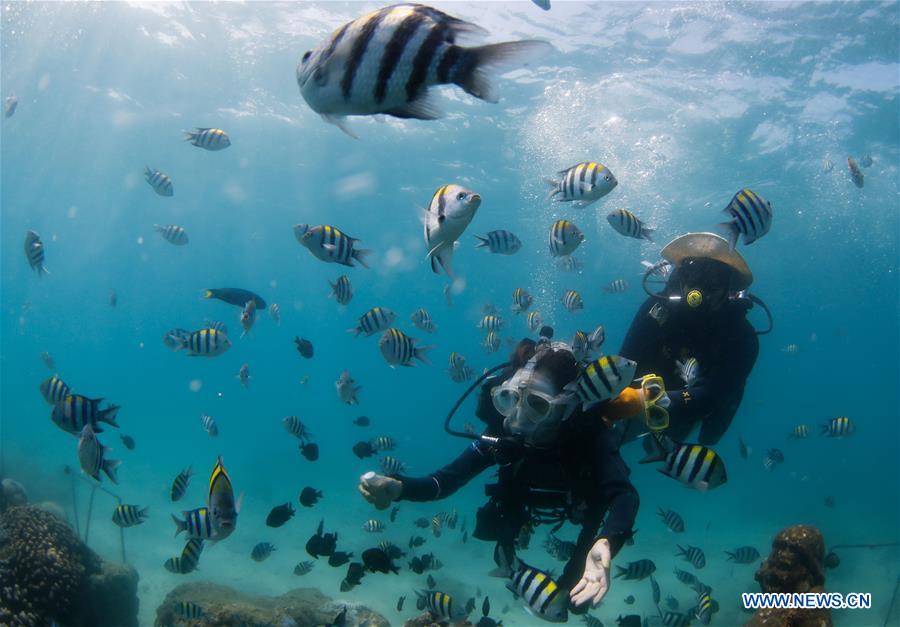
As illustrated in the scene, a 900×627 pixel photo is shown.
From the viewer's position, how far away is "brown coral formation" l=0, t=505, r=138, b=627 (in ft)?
23.4

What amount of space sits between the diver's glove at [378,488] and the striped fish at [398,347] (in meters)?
2.33

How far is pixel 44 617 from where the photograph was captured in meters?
7.23

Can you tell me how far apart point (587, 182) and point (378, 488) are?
Answer: 12.2ft

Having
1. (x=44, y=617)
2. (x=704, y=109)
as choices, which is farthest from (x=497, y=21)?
(x=44, y=617)

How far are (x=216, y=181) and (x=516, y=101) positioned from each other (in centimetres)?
3097

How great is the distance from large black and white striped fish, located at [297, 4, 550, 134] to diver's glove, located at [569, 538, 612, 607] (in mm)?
2414

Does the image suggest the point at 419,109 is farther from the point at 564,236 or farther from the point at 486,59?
the point at 564,236

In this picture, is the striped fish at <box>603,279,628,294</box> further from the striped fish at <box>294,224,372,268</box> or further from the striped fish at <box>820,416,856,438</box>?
the striped fish at <box>294,224,372,268</box>

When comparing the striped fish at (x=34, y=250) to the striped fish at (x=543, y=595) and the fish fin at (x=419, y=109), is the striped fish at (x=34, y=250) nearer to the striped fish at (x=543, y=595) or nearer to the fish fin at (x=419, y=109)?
the striped fish at (x=543, y=595)

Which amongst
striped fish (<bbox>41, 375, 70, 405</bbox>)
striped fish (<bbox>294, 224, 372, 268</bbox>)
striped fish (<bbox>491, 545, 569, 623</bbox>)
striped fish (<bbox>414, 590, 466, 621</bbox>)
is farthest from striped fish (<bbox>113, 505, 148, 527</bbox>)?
striped fish (<bbox>491, 545, 569, 623</bbox>)

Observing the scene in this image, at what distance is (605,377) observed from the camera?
12.5 feet

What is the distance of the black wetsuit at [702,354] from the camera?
6406 millimetres

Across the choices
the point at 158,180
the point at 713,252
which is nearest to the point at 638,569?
the point at 713,252

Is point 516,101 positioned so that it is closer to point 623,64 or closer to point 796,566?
point 623,64
